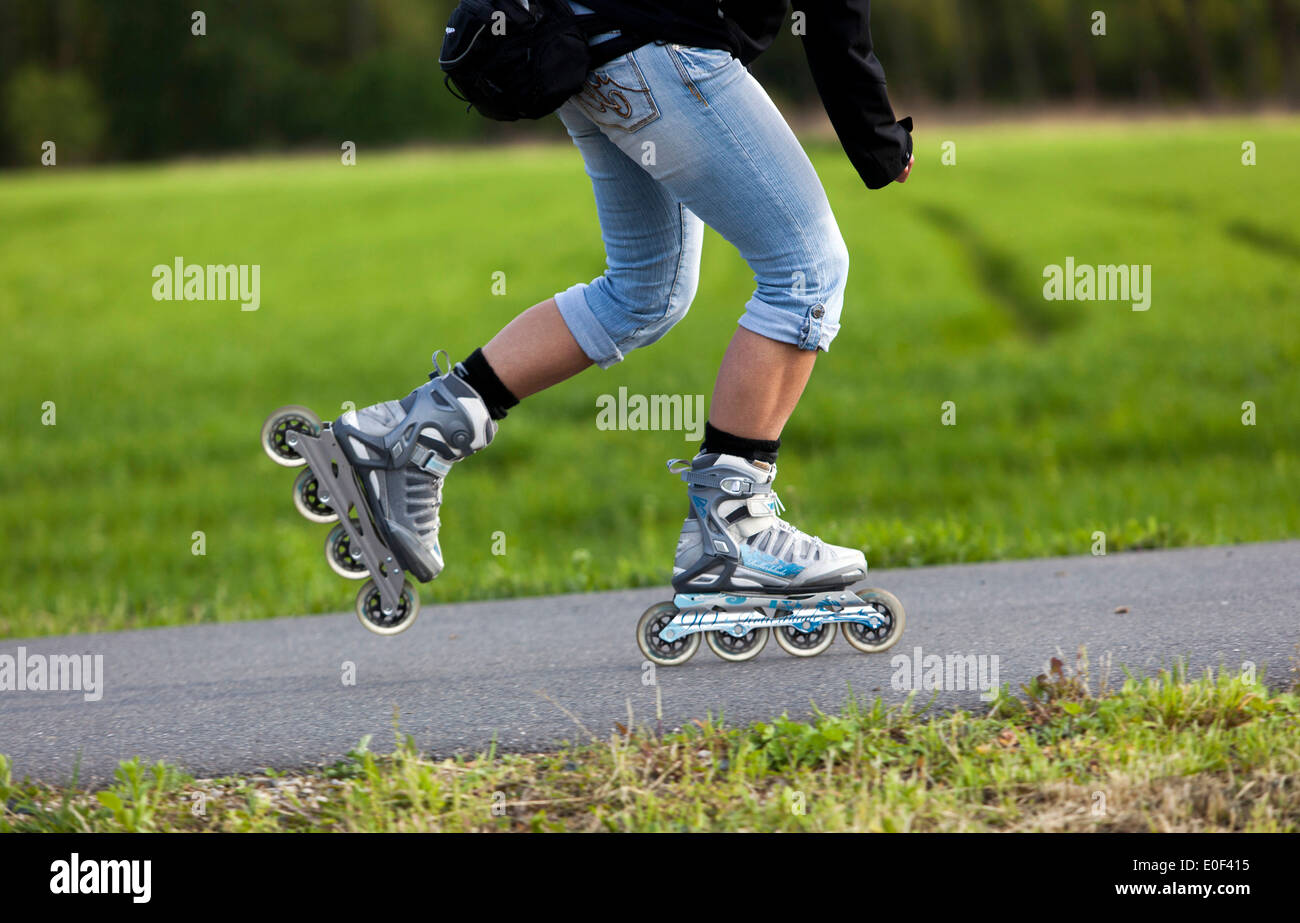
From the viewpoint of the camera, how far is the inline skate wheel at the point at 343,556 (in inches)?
119

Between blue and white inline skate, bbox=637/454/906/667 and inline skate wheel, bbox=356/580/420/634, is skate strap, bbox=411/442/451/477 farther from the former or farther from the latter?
blue and white inline skate, bbox=637/454/906/667

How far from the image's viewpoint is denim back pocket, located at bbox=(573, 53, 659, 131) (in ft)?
8.51

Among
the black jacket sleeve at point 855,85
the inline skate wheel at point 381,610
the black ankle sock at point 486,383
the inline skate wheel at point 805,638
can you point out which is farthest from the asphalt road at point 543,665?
the black jacket sleeve at point 855,85

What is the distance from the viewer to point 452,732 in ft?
8.86

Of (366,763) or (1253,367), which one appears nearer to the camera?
(366,763)

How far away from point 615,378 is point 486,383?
1026cm

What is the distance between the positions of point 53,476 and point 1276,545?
1038 centimetres

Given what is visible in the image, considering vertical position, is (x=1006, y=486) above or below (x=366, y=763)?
above

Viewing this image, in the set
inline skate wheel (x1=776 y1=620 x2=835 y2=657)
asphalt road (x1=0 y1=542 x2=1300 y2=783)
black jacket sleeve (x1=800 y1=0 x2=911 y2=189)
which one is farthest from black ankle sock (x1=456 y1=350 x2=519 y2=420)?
black jacket sleeve (x1=800 y1=0 x2=911 y2=189)

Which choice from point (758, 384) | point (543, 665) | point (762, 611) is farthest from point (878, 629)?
point (543, 665)

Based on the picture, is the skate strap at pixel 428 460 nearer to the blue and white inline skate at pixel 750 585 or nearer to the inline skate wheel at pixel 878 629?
the blue and white inline skate at pixel 750 585

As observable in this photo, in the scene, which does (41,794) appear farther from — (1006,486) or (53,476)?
(53,476)

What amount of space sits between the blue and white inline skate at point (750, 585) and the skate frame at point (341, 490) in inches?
27.5

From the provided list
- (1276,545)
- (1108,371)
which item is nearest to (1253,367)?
(1108,371)
